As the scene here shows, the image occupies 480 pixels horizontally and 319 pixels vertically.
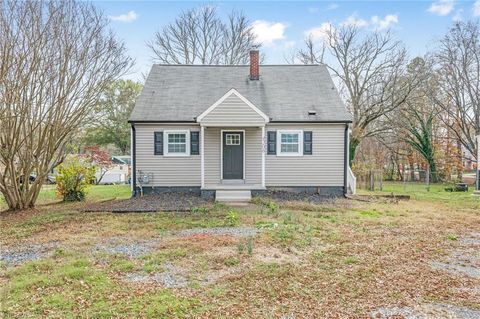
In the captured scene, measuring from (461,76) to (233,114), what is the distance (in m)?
18.0

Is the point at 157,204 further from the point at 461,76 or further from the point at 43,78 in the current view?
the point at 461,76

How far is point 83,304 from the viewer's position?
157 inches

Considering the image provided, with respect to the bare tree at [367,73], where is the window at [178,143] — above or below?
below

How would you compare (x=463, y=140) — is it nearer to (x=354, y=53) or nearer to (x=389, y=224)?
(x=354, y=53)

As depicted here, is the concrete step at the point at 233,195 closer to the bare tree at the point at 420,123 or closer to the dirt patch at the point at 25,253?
the dirt patch at the point at 25,253

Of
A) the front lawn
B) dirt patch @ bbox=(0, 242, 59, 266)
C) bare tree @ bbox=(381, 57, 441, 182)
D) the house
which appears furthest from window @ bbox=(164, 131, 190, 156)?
bare tree @ bbox=(381, 57, 441, 182)

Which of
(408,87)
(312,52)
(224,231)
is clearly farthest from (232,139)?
(312,52)

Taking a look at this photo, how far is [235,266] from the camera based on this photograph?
5.43 m

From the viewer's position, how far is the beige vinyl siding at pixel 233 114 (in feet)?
41.7

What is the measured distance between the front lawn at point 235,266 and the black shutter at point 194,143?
14.2ft

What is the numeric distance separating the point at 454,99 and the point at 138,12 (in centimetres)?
2106

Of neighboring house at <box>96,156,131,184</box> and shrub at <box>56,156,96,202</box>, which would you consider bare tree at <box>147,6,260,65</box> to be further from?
shrub at <box>56,156,96,202</box>

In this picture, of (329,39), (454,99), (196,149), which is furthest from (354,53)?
(196,149)

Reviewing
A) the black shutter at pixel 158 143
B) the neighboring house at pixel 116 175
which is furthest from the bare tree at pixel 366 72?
the neighboring house at pixel 116 175
